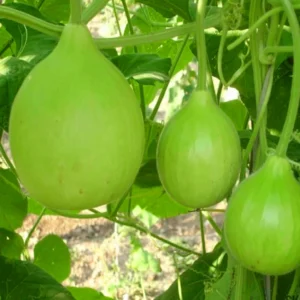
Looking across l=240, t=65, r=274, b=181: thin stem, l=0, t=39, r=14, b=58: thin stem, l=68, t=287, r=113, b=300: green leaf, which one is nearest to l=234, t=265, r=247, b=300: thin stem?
l=240, t=65, r=274, b=181: thin stem

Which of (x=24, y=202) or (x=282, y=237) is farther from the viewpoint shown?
(x=24, y=202)

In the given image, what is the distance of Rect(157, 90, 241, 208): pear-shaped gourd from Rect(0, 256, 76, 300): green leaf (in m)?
0.51

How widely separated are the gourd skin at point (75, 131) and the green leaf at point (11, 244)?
0.83 metres

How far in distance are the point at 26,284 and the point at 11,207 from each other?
0.90 feet

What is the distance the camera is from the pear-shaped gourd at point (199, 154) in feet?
2.05

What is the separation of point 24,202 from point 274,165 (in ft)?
2.70

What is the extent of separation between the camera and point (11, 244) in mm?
1379

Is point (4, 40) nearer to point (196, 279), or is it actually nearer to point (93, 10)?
point (196, 279)

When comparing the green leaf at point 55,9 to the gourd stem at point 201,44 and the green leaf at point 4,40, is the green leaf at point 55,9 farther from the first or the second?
the gourd stem at point 201,44

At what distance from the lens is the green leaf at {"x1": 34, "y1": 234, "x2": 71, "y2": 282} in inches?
63.2

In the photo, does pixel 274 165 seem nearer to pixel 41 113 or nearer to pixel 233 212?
pixel 233 212

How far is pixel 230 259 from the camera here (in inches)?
34.0

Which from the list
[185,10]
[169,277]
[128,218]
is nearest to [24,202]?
[128,218]

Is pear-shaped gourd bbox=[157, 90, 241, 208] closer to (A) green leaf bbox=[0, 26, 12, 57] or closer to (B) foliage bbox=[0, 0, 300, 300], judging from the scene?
(B) foliage bbox=[0, 0, 300, 300]
